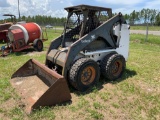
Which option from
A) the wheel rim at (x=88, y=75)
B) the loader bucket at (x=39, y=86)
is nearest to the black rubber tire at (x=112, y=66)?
the wheel rim at (x=88, y=75)

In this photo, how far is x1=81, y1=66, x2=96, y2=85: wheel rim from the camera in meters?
4.77

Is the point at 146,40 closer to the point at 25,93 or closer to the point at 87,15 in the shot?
the point at 87,15

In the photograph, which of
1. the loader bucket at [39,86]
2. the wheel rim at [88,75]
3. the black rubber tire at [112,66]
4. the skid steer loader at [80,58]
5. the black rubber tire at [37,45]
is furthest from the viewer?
the black rubber tire at [37,45]

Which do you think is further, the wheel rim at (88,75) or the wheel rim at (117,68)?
the wheel rim at (117,68)

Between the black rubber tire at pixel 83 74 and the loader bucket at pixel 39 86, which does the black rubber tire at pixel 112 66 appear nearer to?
the black rubber tire at pixel 83 74

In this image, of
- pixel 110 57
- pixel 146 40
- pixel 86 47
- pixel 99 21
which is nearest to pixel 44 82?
pixel 86 47

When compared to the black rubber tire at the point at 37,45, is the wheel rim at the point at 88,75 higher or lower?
lower

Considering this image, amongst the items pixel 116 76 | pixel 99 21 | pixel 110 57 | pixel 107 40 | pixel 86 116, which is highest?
pixel 99 21

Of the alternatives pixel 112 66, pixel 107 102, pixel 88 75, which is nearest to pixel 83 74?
pixel 88 75

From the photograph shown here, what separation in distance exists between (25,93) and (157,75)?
4.16 m

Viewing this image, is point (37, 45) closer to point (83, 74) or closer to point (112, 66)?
point (112, 66)

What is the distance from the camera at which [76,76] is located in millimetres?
4535

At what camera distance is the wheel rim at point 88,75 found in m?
4.77

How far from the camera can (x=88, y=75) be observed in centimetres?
493
